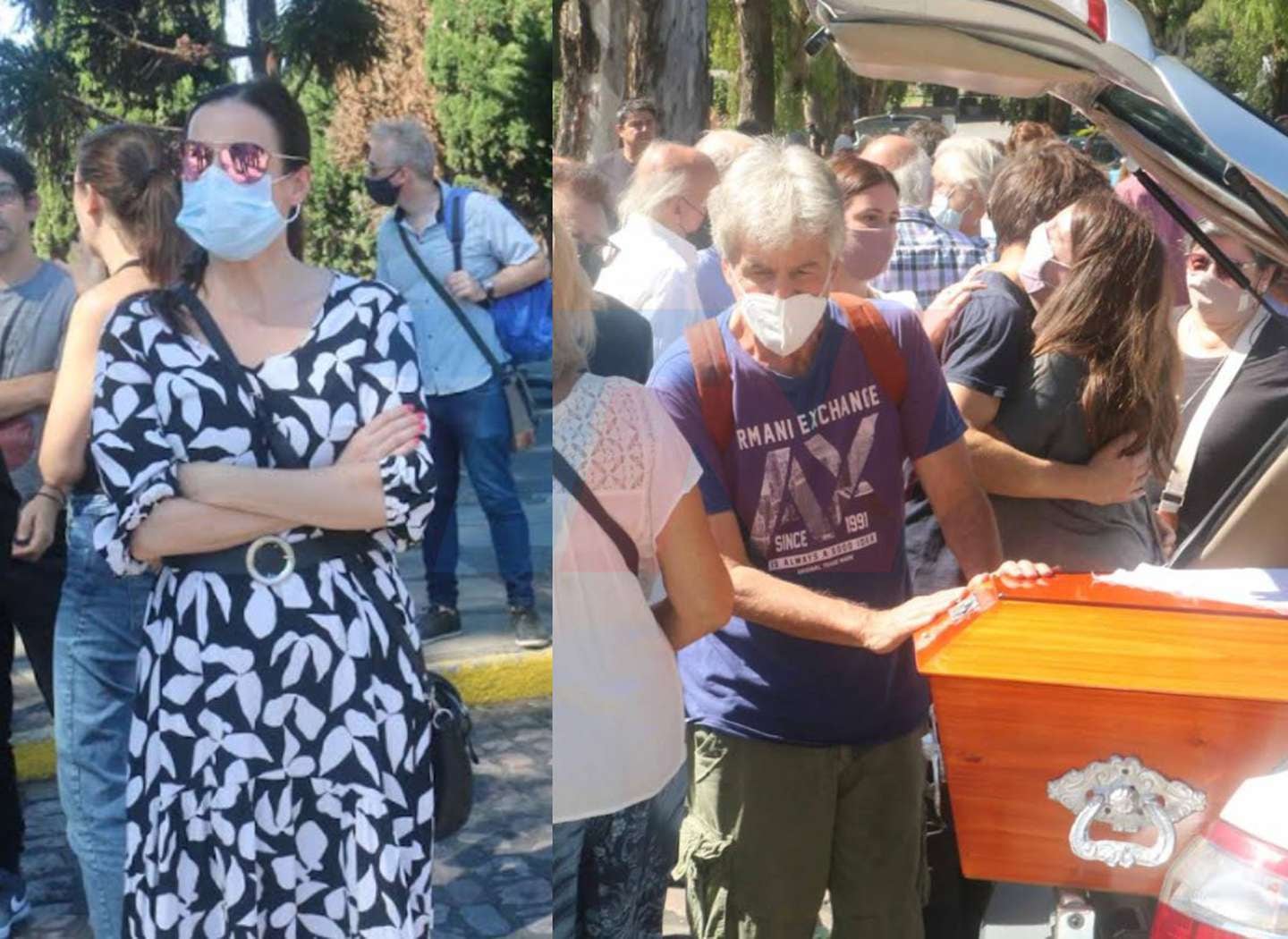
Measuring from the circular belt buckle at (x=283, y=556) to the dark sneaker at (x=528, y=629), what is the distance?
0.34 meters

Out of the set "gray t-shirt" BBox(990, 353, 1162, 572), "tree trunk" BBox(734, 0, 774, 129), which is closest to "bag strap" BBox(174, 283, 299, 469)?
"gray t-shirt" BBox(990, 353, 1162, 572)

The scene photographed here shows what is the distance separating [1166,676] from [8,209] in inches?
64.8

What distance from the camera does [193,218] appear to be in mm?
2314

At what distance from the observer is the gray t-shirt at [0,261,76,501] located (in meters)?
2.53

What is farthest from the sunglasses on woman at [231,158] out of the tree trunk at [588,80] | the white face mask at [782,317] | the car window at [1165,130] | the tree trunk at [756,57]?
the tree trunk at [756,57]

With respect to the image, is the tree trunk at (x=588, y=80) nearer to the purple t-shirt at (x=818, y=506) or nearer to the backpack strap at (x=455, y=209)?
the backpack strap at (x=455, y=209)

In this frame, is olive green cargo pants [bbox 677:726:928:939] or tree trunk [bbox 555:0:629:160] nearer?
tree trunk [bbox 555:0:629:160]

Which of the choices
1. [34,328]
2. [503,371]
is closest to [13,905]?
[34,328]

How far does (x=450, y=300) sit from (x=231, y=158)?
1.09 feet

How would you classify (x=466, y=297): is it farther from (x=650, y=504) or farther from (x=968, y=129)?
(x=968, y=129)

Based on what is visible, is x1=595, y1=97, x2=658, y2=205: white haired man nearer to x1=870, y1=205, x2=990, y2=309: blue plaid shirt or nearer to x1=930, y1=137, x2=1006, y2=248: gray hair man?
x1=870, y1=205, x2=990, y2=309: blue plaid shirt

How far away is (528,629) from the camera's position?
7.44ft

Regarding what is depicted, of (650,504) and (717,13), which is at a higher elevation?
(717,13)

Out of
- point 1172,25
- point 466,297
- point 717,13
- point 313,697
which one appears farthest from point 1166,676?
point 1172,25
